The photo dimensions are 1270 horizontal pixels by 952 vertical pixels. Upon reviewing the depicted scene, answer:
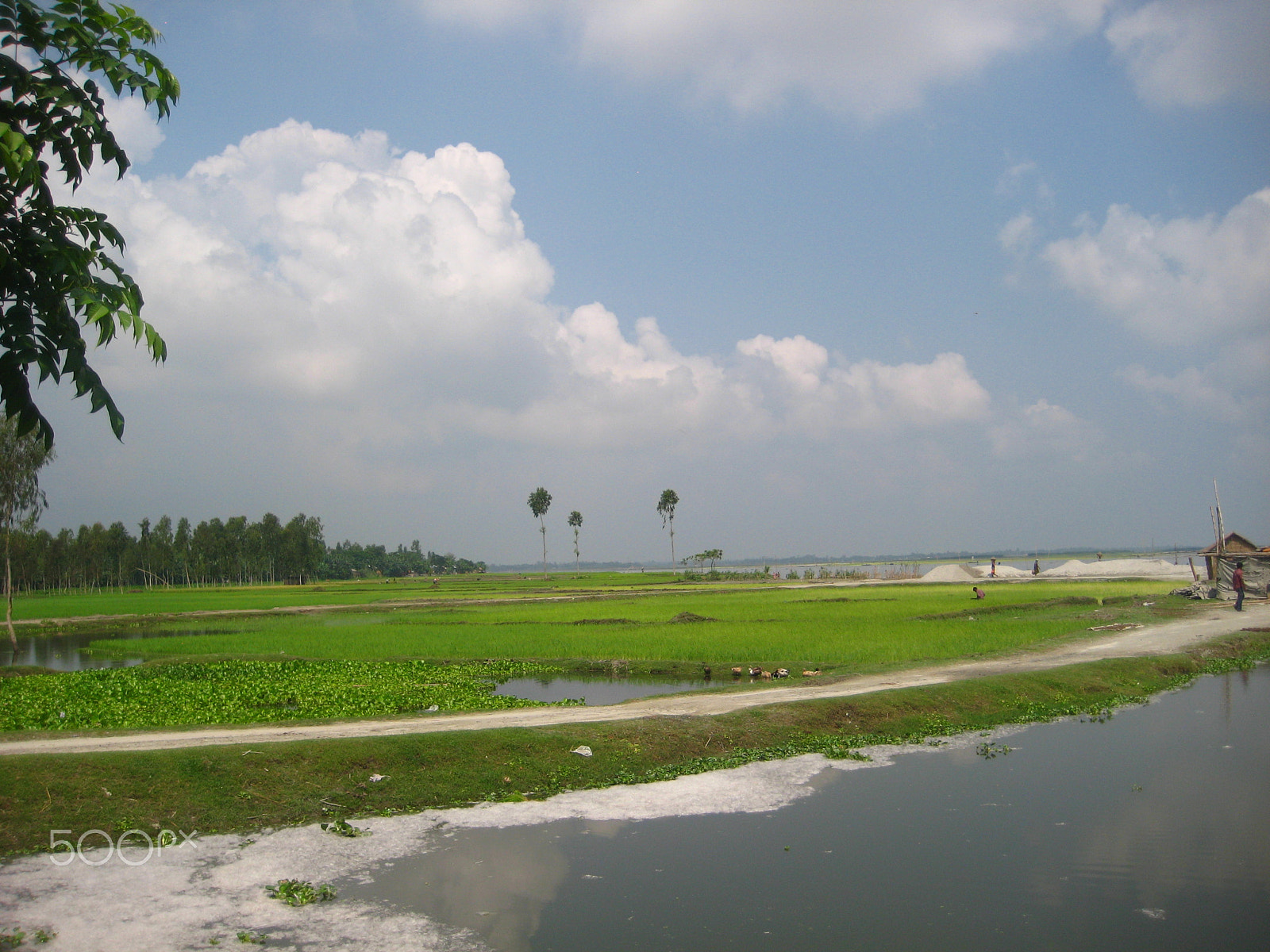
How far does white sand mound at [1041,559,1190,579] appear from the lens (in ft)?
242

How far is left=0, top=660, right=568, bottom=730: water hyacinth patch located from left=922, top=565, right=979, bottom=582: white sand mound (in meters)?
67.1

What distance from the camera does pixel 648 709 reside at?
17.9 m

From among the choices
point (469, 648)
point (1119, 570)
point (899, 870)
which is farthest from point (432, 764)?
point (1119, 570)

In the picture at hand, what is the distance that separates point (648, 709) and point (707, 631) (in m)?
18.2

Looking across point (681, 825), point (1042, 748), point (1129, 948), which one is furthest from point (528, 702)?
point (1129, 948)

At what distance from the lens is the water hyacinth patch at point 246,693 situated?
17.5 m

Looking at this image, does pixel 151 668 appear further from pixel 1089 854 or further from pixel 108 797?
pixel 1089 854

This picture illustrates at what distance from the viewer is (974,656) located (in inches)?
983

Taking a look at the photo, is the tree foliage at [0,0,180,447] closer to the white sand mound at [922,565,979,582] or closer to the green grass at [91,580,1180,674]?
the green grass at [91,580,1180,674]

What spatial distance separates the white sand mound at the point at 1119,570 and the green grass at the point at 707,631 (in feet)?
61.4

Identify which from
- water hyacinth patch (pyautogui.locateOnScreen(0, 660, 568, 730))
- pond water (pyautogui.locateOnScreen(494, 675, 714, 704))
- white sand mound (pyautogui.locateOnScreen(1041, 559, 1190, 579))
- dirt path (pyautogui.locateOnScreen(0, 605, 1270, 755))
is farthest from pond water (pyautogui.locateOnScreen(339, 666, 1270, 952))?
white sand mound (pyautogui.locateOnScreen(1041, 559, 1190, 579))

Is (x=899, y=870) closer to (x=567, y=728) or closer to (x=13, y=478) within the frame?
(x=567, y=728)

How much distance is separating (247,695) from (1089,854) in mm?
19538

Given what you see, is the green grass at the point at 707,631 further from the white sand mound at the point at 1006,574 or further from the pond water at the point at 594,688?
the white sand mound at the point at 1006,574
